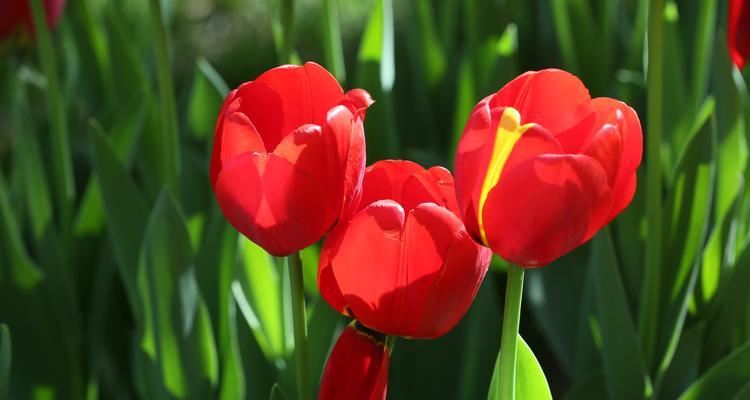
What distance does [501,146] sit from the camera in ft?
1.82

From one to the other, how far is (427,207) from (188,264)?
41 cm

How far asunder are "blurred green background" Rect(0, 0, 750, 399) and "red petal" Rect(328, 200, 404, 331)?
0.92ft

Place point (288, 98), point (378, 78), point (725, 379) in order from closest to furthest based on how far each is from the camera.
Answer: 1. point (288, 98)
2. point (725, 379)
3. point (378, 78)

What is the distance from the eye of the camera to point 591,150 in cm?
54

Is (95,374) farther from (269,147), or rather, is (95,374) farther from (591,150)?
(591,150)

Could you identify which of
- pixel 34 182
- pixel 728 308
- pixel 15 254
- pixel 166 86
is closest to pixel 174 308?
pixel 166 86

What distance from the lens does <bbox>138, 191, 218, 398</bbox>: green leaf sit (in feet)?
2.97

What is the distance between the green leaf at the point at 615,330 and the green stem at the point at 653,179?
3 cm

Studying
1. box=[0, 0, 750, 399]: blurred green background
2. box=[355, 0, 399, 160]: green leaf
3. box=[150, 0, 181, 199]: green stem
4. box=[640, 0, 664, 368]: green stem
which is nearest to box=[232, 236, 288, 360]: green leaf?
box=[0, 0, 750, 399]: blurred green background

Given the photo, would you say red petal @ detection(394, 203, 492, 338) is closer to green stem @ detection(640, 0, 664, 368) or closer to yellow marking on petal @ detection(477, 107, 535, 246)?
yellow marking on petal @ detection(477, 107, 535, 246)

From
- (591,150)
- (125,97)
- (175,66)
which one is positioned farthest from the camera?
(175,66)

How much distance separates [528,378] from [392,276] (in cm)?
19

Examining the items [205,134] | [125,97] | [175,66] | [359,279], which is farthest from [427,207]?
[175,66]

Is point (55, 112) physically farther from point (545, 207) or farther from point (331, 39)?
point (545, 207)
